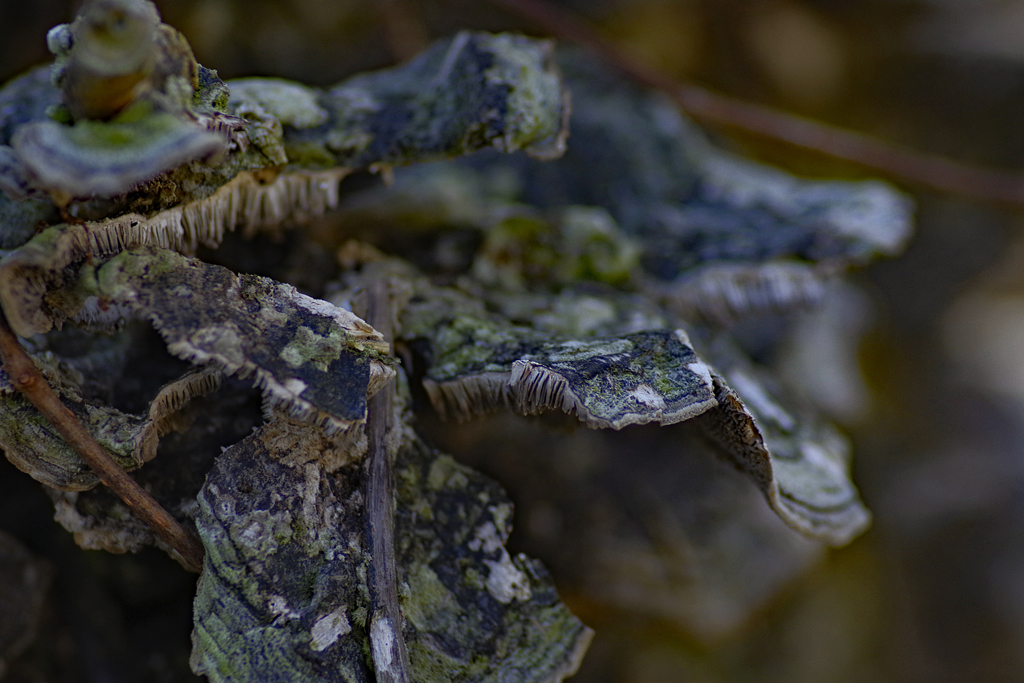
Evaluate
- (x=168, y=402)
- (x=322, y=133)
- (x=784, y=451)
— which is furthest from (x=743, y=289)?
(x=168, y=402)

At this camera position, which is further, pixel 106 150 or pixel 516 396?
pixel 516 396

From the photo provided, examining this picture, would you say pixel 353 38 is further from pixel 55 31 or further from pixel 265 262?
pixel 55 31

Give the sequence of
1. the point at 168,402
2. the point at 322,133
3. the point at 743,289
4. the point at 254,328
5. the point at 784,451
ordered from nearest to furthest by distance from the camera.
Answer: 1. the point at 254,328
2. the point at 168,402
3. the point at 322,133
4. the point at 784,451
5. the point at 743,289

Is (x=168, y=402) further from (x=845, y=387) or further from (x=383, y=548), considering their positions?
(x=845, y=387)

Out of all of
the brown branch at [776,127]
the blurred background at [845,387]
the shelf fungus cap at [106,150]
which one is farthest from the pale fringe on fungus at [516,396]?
the brown branch at [776,127]

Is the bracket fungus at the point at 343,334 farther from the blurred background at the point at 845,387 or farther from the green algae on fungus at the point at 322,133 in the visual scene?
the blurred background at the point at 845,387

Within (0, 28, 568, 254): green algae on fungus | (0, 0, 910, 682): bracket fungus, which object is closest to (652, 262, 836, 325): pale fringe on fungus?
(0, 0, 910, 682): bracket fungus
